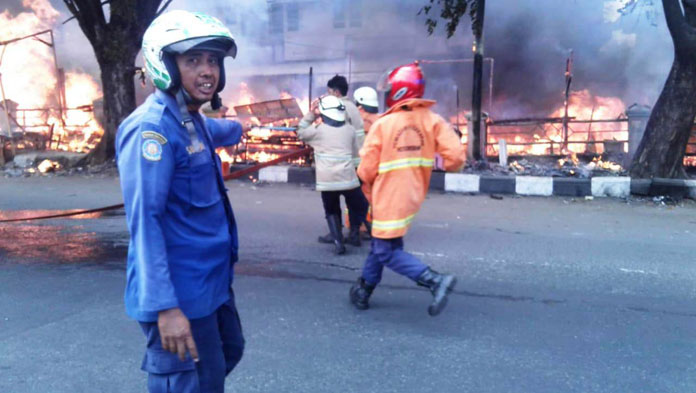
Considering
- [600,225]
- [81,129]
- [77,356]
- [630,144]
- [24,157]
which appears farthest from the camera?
[81,129]

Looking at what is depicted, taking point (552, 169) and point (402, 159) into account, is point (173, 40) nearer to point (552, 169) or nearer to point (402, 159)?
point (402, 159)

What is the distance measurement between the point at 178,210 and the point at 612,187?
26.0 ft

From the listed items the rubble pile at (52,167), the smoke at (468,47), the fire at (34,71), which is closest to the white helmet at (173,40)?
the rubble pile at (52,167)

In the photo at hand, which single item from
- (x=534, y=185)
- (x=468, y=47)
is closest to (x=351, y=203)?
(x=534, y=185)

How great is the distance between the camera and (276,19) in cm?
1978

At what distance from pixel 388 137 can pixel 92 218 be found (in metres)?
4.85

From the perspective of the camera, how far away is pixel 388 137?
3.58m

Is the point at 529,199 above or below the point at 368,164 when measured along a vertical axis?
below

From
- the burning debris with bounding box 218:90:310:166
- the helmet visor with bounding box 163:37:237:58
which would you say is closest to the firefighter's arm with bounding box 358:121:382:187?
the helmet visor with bounding box 163:37:237:58

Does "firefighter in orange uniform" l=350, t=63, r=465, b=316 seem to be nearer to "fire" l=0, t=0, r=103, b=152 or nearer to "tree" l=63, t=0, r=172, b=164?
"tree" l=63, t=0, r=172, b=164

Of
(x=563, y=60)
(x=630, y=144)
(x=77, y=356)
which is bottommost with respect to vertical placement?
(x=77, y=356)

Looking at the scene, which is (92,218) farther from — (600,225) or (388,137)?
(600,225)

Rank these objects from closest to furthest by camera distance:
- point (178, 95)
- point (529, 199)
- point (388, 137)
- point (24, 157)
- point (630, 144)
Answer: point (178, 95)
point (388, 137)
point (529, 199)
point (630, 144)
point (24, 157)

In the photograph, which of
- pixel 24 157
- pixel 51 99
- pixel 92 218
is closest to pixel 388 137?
pixel 92 218
